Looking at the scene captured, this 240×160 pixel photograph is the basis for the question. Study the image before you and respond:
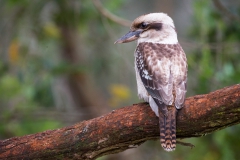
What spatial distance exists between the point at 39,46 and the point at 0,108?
3.39 feet

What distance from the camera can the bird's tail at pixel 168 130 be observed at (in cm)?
371

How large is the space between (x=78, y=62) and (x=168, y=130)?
15.0 feet

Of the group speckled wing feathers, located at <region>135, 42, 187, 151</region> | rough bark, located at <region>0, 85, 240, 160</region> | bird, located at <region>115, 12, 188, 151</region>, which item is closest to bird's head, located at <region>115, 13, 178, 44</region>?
bird, located at <region>115, 12, 188, 151</region>

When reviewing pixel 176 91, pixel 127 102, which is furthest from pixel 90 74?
pixel 176 91

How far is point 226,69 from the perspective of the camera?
6043 millimetres

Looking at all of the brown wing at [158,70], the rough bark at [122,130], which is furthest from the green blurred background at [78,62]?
the rough bark at [122,130]

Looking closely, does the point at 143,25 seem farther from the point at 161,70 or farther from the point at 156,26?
the point at 161,70

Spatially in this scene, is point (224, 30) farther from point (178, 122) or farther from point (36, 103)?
point (178, 122)

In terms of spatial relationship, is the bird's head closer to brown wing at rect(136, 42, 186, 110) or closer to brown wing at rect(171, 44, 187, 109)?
brown wing at rect(136, 42, 186, 110)

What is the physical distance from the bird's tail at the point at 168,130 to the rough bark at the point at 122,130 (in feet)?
0.18

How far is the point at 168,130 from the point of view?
3.72 m

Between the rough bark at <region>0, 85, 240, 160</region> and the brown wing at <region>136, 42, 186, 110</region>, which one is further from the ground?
the brown wing at <region>136, 42, 186, 110</region>

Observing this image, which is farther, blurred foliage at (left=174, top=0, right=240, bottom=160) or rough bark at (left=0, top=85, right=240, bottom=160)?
blurred foliage at (left=174, top=0, right=240, bottom=160)

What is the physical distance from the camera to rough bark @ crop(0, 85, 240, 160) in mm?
3646
